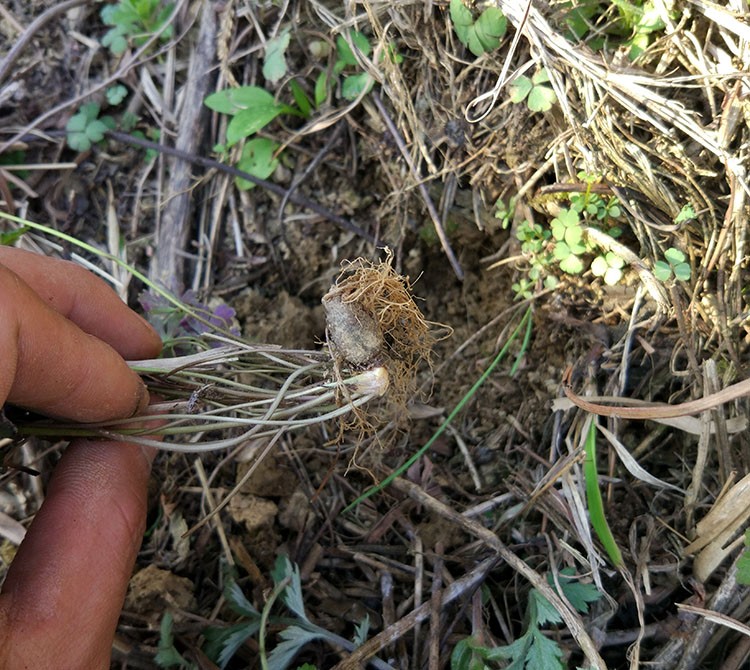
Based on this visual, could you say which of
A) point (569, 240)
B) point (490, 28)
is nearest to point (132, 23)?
point (490, 28)

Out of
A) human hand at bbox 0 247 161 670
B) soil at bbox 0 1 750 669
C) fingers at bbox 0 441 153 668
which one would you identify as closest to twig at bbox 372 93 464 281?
soil at bbox 0 1 750 669

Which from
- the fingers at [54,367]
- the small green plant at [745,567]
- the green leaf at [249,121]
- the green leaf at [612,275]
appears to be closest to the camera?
the fingers at [54,367]

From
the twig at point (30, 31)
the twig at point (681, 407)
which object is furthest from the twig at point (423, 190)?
the twig at point (30, 31)

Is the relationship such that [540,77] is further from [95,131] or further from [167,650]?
[167,650]

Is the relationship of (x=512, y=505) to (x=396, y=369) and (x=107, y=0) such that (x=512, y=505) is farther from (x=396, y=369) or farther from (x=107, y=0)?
(x=107, y=0)

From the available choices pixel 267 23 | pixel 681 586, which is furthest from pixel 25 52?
pixel 681 586

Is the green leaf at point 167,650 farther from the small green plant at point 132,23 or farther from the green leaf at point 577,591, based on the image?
the small green plant at point 132,23
